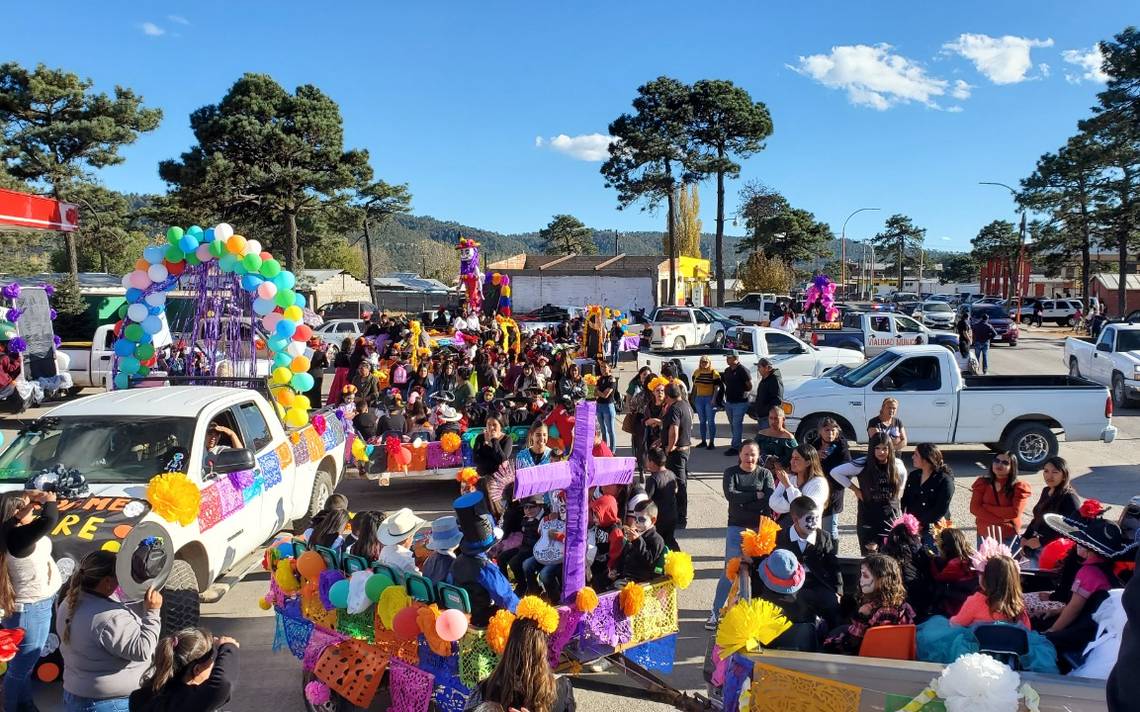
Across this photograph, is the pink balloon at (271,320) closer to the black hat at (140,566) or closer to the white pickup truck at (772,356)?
the black hat at (140,566)

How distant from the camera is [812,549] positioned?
5.16 m

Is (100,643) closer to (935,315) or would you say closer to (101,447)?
(101,447)

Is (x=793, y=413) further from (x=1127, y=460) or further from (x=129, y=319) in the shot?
(x=129, y=319)

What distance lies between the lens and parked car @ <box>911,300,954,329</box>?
3550cm

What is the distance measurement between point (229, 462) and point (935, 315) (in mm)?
→ 36096

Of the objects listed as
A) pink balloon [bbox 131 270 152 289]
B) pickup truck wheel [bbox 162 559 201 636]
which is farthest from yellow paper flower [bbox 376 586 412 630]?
pink balloon [bbox 131 270 152 289]

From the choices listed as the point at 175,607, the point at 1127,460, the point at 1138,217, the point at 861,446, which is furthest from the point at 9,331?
the point at 1138,217

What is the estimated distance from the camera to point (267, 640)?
630 centimetres

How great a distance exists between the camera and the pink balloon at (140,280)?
36.3 feet

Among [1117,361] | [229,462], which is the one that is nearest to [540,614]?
[229,462]

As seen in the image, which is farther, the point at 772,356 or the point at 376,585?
the point at 772,356

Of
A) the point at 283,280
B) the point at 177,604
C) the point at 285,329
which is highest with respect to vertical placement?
the point at 283,280

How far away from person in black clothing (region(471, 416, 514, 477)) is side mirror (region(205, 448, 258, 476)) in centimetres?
275

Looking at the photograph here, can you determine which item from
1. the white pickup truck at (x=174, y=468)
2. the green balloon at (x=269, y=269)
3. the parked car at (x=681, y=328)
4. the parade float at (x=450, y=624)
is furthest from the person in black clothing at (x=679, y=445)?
the parked car at (x=681, y=328)
